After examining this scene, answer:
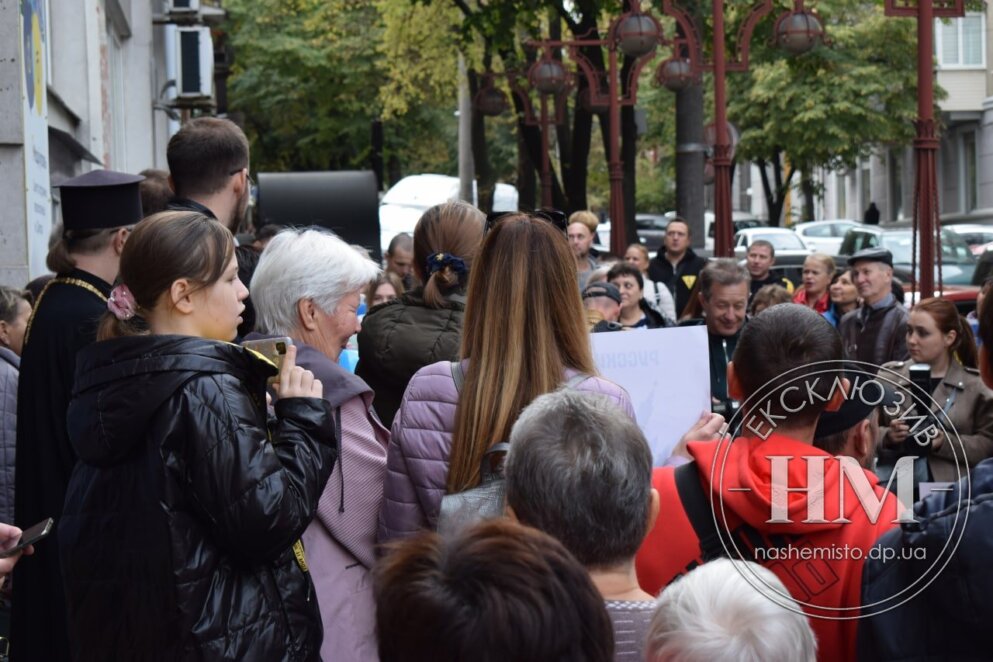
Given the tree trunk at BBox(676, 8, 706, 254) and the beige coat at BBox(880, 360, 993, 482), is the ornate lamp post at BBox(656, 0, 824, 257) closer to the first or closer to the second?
the tree trunk at BBox(676, 8, 706, 254)

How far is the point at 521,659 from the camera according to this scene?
1.93 m

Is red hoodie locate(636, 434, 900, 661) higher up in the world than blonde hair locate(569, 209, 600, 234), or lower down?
lower down

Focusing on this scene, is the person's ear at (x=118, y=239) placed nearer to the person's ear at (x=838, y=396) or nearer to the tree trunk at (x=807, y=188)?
the person's ear at (x=838, y=396)

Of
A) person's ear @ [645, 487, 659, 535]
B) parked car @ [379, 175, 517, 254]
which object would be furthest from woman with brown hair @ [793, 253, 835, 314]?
parked car @ [379, 175, 517, 254]

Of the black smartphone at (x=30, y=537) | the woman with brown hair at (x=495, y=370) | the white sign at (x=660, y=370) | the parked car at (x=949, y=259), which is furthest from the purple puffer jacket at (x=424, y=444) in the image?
the parked car at (x=949, y=259)

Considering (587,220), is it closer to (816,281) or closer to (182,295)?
(816,281)

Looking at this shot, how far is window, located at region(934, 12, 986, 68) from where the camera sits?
47.1 m

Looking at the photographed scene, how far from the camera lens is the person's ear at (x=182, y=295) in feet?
11.5

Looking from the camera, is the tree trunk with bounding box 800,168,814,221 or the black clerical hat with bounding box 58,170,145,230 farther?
the tree trunk with bounding box 800,168,814,221

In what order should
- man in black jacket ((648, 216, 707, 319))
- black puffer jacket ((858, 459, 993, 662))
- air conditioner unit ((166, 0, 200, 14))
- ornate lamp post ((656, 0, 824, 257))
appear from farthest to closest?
air conditioner unit ((166, 0, 200, 14))
ornate lamp post ((656, 0, 824, 257))
man in black jacket ((648, 216, 707, 319))
black puffer jacket ((858, 459, 993, 662))

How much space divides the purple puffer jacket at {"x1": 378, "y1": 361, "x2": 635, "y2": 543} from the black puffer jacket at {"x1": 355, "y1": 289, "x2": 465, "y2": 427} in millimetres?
763

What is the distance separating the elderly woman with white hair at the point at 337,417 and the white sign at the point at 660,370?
0.97 m

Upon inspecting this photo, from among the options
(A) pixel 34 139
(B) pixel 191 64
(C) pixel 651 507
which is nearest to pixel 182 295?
(C) pixel 651 507

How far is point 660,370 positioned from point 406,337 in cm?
86
